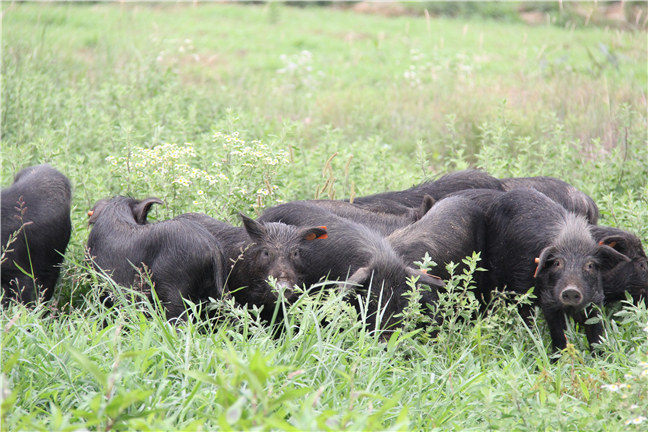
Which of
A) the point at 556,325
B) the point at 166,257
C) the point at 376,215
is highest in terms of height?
the point at 166,257

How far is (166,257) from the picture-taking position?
466cm

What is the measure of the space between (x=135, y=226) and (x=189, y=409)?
1931mm

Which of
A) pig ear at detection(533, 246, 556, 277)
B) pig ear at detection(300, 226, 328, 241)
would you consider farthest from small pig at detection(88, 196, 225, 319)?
pig ear at detection(533, 246, 556, 277)

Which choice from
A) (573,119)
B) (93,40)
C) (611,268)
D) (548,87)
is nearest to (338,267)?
(611,268)

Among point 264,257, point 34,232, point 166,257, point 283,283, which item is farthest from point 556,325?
point 34,232

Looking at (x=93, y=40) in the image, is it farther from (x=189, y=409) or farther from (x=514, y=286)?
(x=189, y=409)

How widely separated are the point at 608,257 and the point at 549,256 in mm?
370

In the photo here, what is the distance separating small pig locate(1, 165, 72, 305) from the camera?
16.2ft

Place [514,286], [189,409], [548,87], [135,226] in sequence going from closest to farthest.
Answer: [189,409] → [135,226] → [514,286] → [548,87]

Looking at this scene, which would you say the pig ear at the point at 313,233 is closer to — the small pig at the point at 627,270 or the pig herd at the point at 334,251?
the pig herd at the point at 334,251

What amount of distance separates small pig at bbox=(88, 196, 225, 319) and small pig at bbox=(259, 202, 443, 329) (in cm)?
72

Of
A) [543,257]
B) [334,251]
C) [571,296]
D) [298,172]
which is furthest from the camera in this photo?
[298,172]

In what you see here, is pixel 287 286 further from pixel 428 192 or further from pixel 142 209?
pixel 428 192

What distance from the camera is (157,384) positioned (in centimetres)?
347
